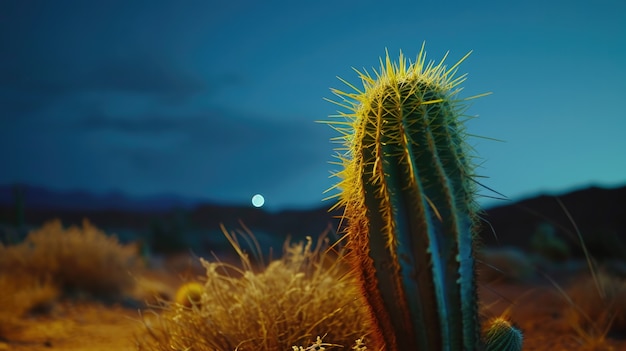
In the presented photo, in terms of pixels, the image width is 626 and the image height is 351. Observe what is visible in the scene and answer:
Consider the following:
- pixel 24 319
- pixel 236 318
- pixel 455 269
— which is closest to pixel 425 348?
pixel 455 269

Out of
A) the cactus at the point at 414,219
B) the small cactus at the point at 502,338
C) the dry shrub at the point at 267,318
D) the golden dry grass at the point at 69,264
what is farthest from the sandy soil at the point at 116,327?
the cactus at the point at 414,219

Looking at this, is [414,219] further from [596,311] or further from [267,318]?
[596,311]

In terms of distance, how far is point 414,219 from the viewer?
3.04 m

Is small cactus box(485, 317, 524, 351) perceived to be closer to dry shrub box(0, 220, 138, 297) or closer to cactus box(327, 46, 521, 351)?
cactus box(327, 46, 521, 351)

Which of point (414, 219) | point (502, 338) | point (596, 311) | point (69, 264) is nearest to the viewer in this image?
point (414, 219)

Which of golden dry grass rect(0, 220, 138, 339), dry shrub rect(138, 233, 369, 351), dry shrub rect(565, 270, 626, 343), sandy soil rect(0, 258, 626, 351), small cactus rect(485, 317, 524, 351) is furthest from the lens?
golden dry grass rect(0, 220, 138, 339)

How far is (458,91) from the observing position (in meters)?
3.53

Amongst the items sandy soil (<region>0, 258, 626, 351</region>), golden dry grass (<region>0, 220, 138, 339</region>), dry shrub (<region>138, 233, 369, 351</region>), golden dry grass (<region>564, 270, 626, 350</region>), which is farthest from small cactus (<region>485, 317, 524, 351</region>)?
golden dry grass (<region>0, 220, 138, 339</region>)

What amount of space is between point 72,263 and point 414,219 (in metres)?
10.4

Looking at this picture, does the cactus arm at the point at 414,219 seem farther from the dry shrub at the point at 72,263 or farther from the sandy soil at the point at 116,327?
the dry shrub at the point at 72,263

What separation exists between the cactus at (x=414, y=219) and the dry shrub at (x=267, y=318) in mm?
1165

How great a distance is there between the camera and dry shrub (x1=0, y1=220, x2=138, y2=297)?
1168 centimetres

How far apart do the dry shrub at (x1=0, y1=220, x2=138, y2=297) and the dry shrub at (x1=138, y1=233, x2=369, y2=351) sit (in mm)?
7453

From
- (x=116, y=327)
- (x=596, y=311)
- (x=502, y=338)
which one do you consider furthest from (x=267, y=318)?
(x=596, y=311)
